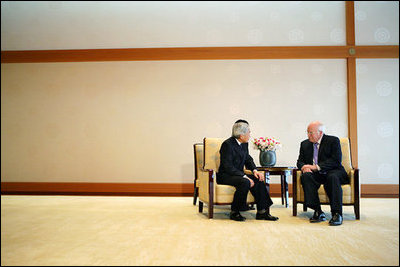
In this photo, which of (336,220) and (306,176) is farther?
(306,176)

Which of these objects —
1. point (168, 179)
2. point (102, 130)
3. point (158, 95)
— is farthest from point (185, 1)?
point (168, 179)

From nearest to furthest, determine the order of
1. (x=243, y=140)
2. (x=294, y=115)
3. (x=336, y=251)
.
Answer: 1. (x=336, y=251)
2. (x=243, y=140)
3. (x=294, y=115)

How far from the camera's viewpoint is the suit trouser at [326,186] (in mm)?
4180

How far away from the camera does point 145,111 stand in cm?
770

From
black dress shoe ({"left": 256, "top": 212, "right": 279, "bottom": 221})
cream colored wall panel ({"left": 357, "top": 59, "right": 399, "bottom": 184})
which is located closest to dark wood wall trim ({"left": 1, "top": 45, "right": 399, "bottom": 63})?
cream colored wall panel ({"left": 357, "top": 59, "right": 399, "bottom": 184})

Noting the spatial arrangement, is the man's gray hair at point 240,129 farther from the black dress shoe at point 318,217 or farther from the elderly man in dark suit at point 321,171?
the black dress shoe at point 318,217

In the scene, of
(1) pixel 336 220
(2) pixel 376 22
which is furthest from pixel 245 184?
(2) pixel 376 22

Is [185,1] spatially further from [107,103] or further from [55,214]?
[55,214]

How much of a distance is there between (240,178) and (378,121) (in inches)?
165

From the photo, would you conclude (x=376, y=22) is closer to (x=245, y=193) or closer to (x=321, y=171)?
(x=321, y=171)

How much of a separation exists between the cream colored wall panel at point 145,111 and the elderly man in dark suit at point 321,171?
2678 mm

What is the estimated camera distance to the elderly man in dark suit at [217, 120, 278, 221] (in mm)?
4371

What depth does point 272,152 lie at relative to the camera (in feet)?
18.8

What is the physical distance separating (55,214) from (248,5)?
17.4 ft
